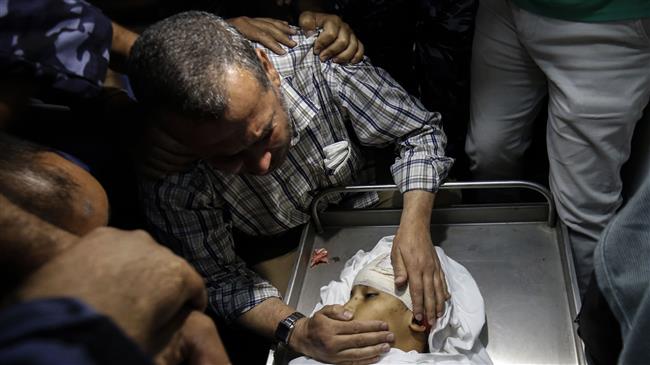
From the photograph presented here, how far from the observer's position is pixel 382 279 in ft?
4.53

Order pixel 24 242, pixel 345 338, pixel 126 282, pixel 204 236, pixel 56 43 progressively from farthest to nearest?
pixel 204 236
pixel 345 338
pixel 56 43
pixel 24 242
pixel 126 282

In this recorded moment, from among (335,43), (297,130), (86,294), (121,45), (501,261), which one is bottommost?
(501,261)

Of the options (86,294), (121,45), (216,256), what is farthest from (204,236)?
(86,294)

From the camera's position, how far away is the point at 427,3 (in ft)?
5.73

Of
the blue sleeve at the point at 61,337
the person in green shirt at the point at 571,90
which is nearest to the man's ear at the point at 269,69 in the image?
the person in green shirt at the point at 571,90

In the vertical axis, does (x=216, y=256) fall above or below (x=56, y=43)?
below

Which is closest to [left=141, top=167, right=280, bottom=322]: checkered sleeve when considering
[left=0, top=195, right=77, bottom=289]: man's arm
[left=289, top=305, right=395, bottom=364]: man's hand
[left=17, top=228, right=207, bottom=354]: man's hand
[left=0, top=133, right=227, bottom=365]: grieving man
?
[left=289, top=305, right=395, bottom=364]: man's hand

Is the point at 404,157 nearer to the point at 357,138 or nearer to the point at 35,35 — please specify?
the point at 357,138

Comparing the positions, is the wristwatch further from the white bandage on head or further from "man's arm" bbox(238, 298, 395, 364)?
the white bandage on head

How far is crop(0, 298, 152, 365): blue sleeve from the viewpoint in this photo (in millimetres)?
396

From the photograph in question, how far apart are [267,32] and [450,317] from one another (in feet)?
2.80

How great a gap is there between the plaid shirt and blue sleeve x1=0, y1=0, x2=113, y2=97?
1.30ft

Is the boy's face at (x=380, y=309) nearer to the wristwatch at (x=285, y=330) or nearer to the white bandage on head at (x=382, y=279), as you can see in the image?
the white bandage on head at (x=382, y=279)

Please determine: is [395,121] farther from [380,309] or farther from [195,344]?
[195,344]
